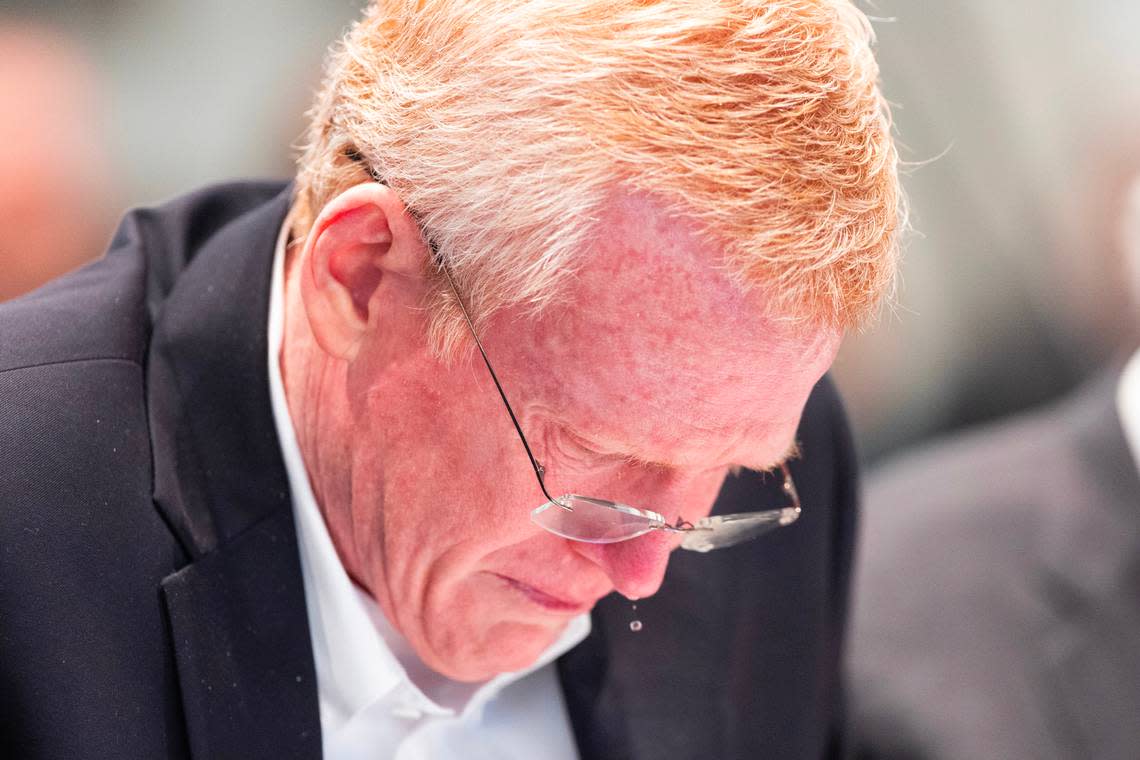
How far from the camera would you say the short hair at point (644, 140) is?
3.62 feet

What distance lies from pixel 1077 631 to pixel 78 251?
2.54 meters

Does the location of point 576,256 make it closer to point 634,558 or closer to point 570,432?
point 570,432

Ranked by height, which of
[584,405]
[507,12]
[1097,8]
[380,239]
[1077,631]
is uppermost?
[507,12]

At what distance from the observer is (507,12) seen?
1.17 metres

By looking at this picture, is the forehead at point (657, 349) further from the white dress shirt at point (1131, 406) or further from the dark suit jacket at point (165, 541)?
the white dress shirt at point (1131, 406)

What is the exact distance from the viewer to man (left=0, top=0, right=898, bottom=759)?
3.68ft

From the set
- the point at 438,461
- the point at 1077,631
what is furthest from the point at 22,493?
the point at 1077,631

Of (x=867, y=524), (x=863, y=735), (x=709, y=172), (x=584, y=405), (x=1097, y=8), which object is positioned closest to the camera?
(x=709, y=172)

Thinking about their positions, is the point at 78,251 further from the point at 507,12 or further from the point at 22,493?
the point at 507,12

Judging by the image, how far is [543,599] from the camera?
1.41 meters

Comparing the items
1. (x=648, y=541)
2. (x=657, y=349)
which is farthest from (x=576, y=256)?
(x=648, y=541)

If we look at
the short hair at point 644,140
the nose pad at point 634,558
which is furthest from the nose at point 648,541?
the short hair at point 644,140

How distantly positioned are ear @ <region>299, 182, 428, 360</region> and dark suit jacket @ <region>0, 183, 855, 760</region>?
160 mm

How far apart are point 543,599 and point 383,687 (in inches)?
8.8
